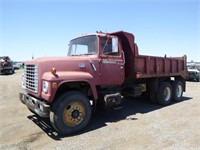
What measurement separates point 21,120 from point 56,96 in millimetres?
1939

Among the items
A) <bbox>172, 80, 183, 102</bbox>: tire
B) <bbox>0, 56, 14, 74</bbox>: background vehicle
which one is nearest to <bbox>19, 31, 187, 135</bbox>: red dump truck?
<bbox>172, 80, 183, 102</bbox>: tire

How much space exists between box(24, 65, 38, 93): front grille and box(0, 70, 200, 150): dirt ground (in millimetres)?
1143

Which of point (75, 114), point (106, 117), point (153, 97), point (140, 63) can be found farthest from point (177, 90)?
point (75, 114)

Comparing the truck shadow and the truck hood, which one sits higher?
the truck hood

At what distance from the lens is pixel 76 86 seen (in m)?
5.77

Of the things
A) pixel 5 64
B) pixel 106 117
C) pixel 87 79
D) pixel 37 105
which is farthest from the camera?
pixel 5 64

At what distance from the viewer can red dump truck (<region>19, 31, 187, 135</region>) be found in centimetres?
516

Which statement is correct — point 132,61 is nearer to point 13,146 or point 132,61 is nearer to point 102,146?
point 102,146

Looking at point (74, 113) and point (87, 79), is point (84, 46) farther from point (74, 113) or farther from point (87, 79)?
point (74, 113)

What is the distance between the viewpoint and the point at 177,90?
9.97m

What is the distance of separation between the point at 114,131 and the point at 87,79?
1.63 metres

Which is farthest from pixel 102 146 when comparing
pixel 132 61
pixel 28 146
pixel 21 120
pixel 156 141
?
pixel 132 61

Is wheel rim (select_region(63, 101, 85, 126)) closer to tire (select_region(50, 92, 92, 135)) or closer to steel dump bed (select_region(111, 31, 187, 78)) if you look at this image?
tire (select_region(50, 92, 92, 135))

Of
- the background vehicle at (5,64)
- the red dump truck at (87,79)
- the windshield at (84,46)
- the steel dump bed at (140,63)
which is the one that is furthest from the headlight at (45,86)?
the background vehicle at (5,64)
